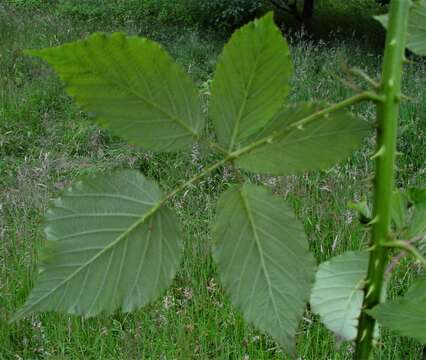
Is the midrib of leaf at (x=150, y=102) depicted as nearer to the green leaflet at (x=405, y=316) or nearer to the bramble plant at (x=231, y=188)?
the bramble plant at (x=231, y=188)

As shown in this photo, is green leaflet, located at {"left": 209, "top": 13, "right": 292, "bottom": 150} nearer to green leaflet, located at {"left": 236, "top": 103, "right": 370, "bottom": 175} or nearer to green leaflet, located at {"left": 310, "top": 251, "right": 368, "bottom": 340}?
green leaflet, located at {"left": 236, "top": 103, "right": 370, "bottom": 175}

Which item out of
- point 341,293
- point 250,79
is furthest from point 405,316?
point 250,79

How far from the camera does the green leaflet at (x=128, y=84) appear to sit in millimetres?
247

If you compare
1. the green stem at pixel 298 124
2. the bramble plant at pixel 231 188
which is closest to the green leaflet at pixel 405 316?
the bramble plant at pixel 231 188

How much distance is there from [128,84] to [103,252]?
87mm

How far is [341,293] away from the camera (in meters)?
0.37

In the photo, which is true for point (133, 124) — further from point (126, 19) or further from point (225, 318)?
point (126, 19)

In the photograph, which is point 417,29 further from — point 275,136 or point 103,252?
point 103,252

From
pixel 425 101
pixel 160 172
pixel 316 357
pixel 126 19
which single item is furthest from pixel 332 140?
pixel 126 19

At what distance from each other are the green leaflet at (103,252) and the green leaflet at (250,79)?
0.07 metres

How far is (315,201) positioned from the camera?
96.4 inches

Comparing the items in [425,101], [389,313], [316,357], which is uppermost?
[425,101]

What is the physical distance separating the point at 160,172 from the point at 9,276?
1.11m

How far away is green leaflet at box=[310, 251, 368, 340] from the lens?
360mm
